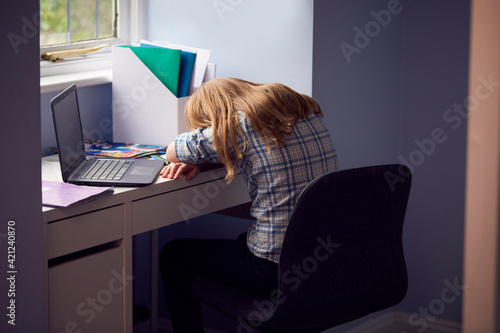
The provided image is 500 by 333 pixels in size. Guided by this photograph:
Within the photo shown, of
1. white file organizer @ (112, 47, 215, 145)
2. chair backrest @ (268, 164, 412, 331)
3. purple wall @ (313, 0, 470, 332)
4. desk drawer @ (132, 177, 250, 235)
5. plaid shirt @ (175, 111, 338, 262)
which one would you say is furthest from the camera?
purple wall @ (313, 0, 470, 332)

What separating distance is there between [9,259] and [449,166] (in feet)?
5.80

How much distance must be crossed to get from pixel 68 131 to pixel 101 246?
34cm

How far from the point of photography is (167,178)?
1.79 meters

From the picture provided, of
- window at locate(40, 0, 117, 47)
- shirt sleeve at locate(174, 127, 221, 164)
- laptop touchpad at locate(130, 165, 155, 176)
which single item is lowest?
laptop touchpad at locate(130, 165, 155, 176)

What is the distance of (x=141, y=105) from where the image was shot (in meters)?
2.20

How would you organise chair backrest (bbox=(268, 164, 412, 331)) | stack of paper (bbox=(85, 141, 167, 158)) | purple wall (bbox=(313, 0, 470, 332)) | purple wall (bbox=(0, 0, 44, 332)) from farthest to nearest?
purple wall (bbox=(313, 0, 470, 332))
stack of paper (bbox=(85, 141, 167, 158))
chair backrest (bbox=(268, 164, 412, 331))
purple wall (bbox=(0, 0, 44, 332))

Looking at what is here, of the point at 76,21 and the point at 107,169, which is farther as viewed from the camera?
the point at 76,21

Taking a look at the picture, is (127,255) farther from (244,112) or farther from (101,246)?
(244,112)

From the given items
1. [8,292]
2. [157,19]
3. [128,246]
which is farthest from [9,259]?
[157,19]

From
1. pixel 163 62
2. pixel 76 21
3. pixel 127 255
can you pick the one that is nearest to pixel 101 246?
pixel 127 255

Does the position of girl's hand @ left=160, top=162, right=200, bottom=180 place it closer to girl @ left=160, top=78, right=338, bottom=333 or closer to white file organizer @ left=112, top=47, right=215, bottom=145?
girl @ left=160, top=78, right=338, bottom=333

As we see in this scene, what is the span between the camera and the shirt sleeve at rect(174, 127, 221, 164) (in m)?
1.70

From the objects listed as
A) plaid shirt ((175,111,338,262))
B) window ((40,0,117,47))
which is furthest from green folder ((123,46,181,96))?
plaid shirt ((175,111,338,262))

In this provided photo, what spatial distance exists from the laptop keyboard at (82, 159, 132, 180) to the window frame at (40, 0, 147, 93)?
347 millimetres
